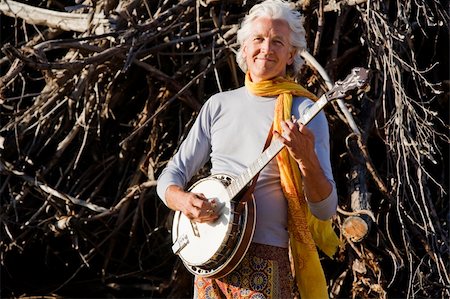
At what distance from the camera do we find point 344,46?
4.25 m

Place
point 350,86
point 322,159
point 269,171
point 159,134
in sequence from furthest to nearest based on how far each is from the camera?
1. point 159,134
2. point 269,171
3. point 322,159
4. point 350,86

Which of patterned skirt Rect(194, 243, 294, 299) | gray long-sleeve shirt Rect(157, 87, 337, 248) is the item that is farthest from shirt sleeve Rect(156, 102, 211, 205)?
patterned skirt Rect(194, 243, 294, 299)

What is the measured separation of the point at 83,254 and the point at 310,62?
1720 mm

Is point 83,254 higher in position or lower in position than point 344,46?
lower

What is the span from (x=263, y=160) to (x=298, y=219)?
21 centimetres

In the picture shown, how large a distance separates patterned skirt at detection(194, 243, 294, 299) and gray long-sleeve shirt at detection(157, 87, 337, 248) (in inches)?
1.3

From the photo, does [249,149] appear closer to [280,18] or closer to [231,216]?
[231,216]

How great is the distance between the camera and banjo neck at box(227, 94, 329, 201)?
7.96 ft

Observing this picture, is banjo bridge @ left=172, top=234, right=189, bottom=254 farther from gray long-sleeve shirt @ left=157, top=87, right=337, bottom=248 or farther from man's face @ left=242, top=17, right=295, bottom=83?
man's face @ left=242, top=17, right=295, bottom=83

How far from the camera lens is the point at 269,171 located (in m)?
2.64

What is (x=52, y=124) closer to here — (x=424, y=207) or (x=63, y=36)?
(x=63, y=36)

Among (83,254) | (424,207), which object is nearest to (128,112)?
(83,254)

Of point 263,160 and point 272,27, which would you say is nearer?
point 263,160

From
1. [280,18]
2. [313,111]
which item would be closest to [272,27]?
[280,18]
